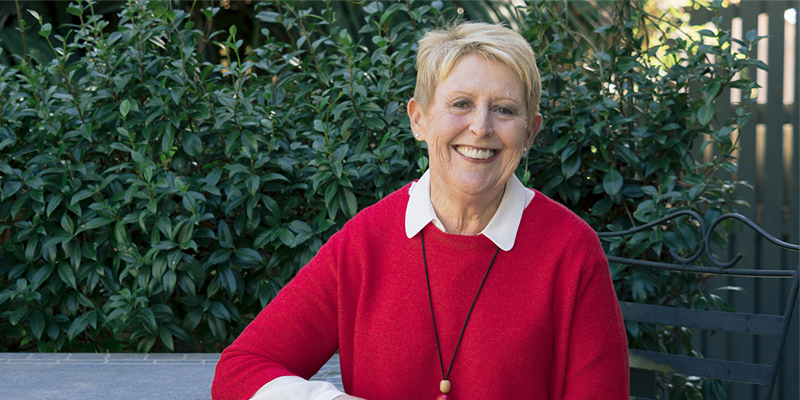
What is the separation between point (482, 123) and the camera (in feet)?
4.51

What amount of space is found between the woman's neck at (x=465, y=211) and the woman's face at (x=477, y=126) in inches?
0.8

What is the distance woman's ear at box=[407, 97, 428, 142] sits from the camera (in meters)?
1.52

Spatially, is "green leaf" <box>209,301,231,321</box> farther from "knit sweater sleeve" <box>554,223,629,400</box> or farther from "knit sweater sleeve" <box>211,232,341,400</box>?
"knit sweater sleeve" <box>554,223,629,400</box>

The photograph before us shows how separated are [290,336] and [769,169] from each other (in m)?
2.52

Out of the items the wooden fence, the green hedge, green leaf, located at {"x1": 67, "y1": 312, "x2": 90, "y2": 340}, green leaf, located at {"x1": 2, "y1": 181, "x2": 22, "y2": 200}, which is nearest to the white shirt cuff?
the green hedge

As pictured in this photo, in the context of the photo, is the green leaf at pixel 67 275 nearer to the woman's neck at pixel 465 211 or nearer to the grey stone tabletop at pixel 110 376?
the grey stone tabletop at pixel 110 376

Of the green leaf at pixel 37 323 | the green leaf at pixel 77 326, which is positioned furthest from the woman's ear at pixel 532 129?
the green leaf at pixel 37 323

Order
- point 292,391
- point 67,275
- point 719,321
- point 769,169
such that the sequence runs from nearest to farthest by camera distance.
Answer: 1. point 292,391
2. point 719,321
3. point 67,275
4. point 769,169

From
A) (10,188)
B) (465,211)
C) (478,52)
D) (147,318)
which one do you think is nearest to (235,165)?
(147,318)

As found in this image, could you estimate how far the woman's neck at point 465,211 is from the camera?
1.48 m

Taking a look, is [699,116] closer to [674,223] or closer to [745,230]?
[674,223]

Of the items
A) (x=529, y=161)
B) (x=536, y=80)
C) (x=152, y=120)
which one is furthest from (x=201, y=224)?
(x=536, y=80)

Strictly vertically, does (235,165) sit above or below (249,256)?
above

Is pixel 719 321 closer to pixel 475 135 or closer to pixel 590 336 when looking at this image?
pixel 590 336
